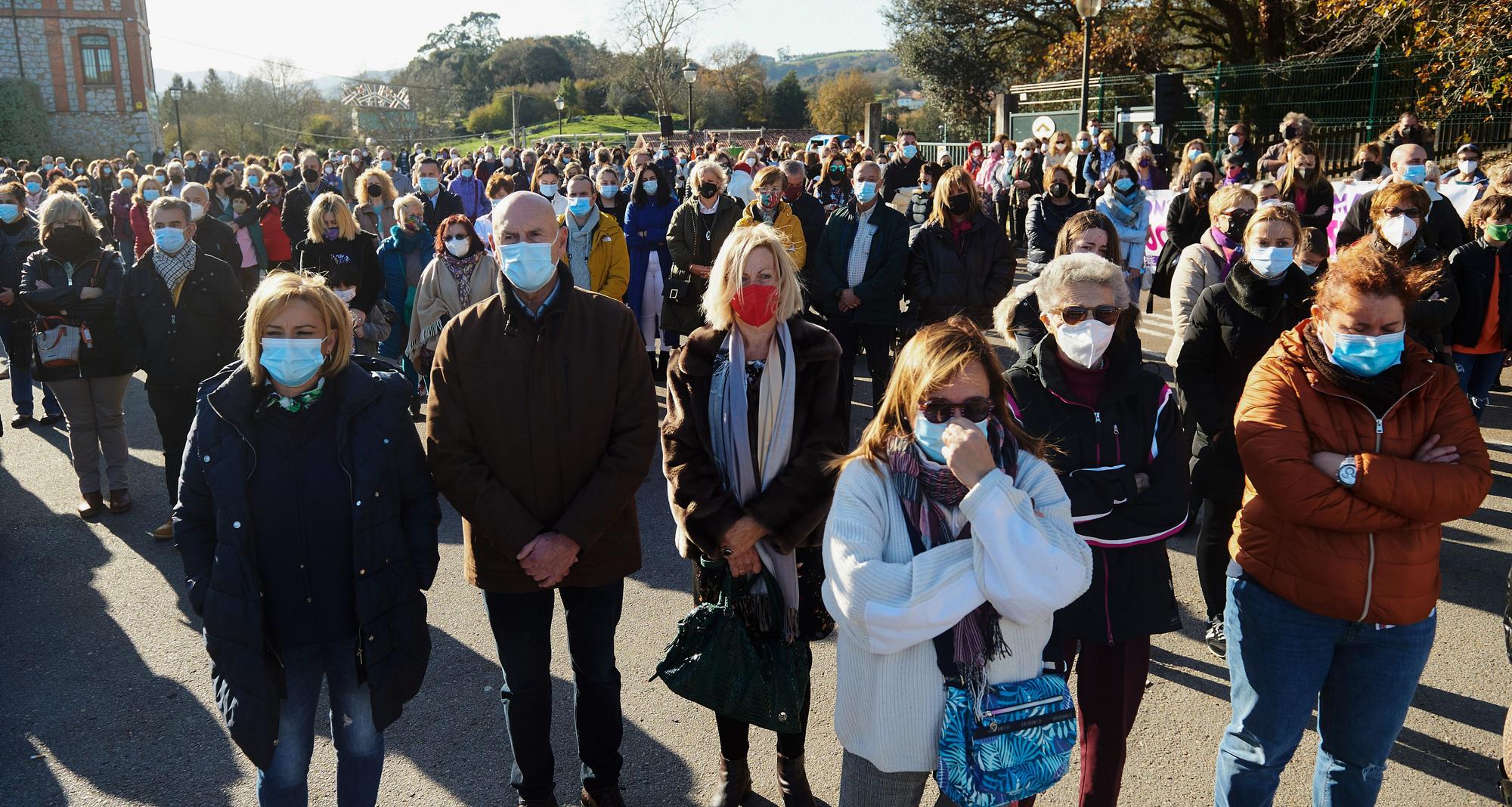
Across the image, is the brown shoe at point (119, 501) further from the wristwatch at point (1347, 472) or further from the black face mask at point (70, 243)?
the wristwatch at point (1347, 472)

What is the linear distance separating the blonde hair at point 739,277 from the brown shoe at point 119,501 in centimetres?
508

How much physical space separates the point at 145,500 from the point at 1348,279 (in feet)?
22.9

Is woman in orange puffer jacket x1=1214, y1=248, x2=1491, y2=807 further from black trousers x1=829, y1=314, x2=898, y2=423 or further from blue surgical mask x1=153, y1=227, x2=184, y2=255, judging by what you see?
blue surgical mask x1=153, y1=227, x2=184, y2=255

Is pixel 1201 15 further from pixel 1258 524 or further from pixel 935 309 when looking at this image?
pixel 1258 524

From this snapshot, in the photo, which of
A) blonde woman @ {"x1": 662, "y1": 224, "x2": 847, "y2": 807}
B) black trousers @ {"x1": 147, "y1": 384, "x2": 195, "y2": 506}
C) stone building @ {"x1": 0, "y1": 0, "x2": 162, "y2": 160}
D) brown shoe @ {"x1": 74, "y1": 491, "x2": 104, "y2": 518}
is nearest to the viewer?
blonde woman @ {"x1": 662, "y1": 224, "x2": 847, "y2": 807}

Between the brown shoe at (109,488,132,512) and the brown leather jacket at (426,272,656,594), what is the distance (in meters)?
4.48

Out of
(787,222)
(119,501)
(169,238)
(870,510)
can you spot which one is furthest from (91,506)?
(870,510)

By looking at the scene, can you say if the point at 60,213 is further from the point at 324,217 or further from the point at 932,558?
the point at 932,558

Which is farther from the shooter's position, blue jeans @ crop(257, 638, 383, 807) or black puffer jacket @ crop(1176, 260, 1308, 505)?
black puffer jacket @ crop(1176, 260, 1308, 505)

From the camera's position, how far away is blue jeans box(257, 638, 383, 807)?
3.04 m

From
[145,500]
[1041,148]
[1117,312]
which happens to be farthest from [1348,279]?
[1041,148]

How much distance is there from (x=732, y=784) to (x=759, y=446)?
1.14 m

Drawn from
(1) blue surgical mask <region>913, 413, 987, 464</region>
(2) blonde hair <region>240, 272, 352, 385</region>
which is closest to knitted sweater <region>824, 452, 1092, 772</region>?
(1) blue surgical mask <region>913, 413, 987, 464</region>

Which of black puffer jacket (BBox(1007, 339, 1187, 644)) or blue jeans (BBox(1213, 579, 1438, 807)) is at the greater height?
black puffer jacket (BBox(1007, 339, 1187, 644))
